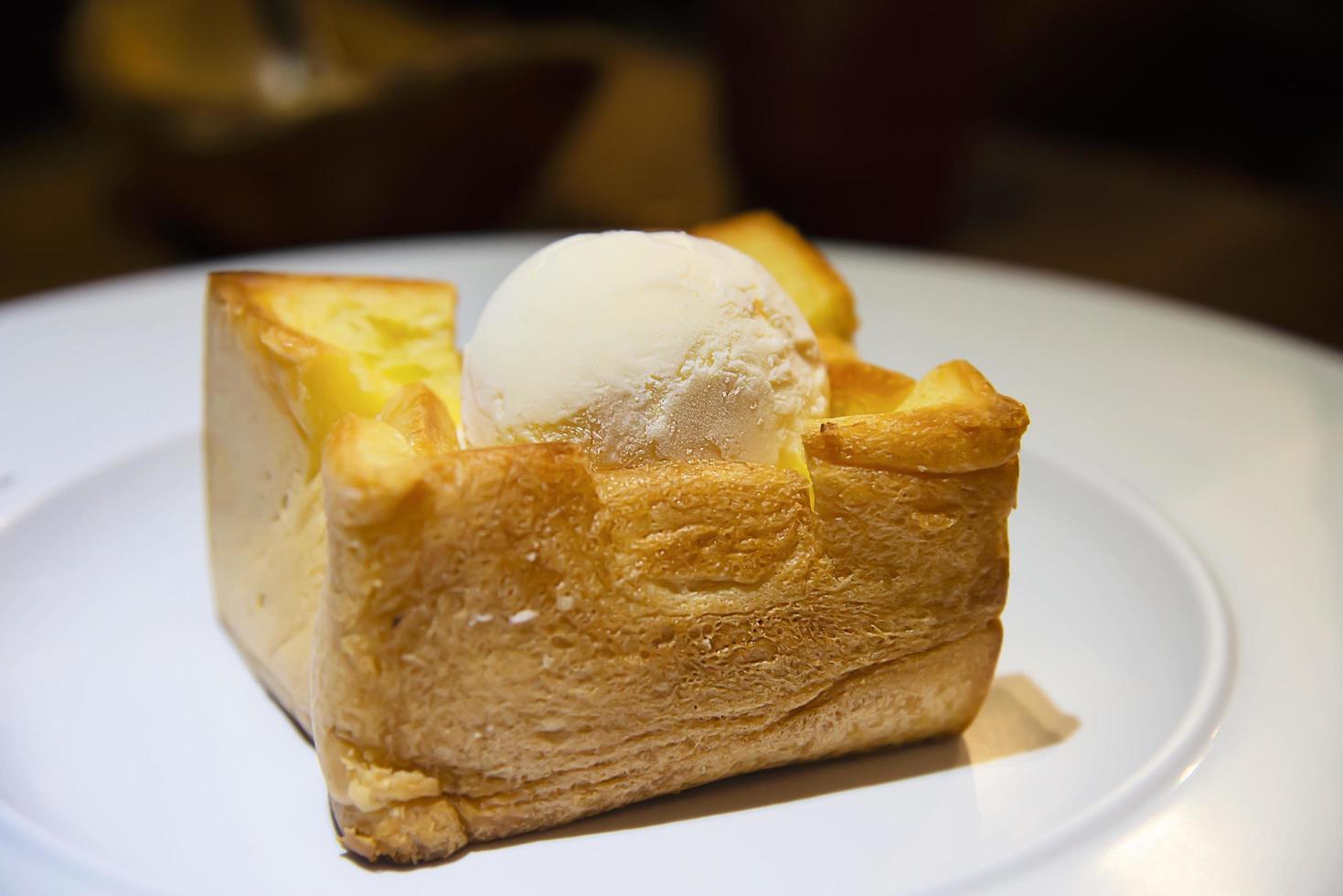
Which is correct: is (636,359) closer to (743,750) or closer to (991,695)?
(743,750)

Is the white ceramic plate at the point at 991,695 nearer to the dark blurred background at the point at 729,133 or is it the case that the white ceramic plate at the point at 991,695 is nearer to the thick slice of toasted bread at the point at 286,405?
the thick slice of toasted bread at the point at 286,405

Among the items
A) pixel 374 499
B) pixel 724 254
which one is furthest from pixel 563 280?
pixel 374 499

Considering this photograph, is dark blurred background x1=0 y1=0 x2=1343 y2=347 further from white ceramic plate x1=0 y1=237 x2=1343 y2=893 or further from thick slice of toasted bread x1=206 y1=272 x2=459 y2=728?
thick slice of toasted bread x1=206 y1=272 x2=459 y2=728

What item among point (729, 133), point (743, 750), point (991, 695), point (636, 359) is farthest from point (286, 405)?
point (729, 133)

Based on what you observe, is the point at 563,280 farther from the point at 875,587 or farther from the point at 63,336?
the point at 63,336

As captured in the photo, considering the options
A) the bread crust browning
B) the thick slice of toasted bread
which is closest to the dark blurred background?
the thick slice of toasted bread

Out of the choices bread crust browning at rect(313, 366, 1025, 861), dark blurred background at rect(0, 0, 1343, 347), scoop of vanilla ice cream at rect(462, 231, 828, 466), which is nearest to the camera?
bread crust browning at rect(313, 366, 1025, 861)
